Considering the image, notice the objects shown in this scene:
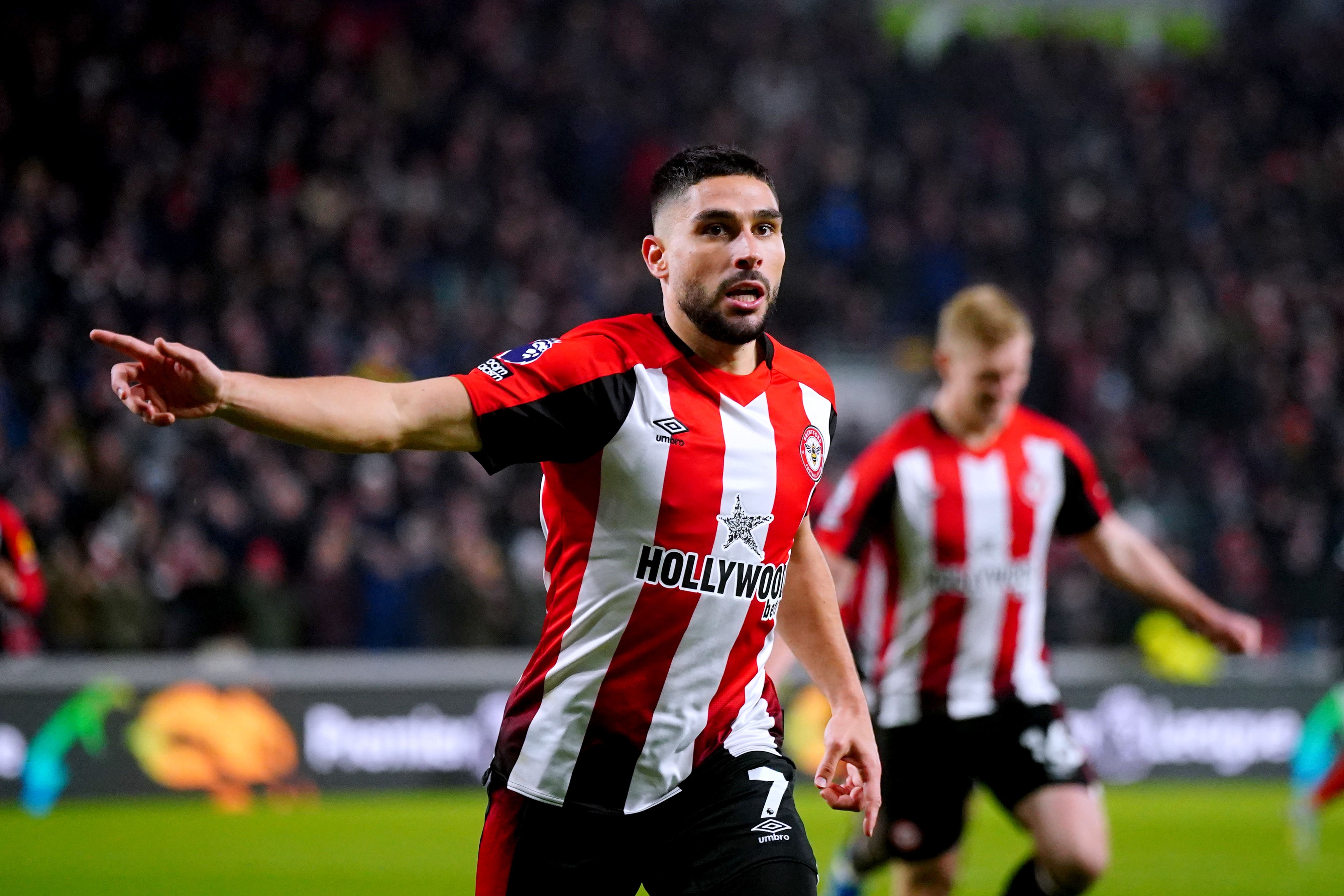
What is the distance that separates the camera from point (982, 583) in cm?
606

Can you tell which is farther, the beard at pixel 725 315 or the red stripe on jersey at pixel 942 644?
the red stripe on jersey at pixel 942 644

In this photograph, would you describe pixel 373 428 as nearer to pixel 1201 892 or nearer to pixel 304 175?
pixel 1201 892

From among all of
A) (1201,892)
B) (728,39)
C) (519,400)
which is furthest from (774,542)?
(728,39)

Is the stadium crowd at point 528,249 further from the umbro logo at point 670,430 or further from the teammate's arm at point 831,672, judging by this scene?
the umbro logo at point 670,430

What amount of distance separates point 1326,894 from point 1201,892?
24.7 inches

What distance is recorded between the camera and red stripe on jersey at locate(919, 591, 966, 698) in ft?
19.7

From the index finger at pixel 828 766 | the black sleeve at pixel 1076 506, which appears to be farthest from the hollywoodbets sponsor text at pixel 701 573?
the black sleeve at pixel 1076 506

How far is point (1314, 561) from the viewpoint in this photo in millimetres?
16156

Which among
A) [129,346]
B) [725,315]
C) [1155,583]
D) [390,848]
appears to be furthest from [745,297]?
[390,848]

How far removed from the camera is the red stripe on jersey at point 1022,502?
6113 mm

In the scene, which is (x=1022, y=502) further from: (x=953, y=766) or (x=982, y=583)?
(x=953, y=766)

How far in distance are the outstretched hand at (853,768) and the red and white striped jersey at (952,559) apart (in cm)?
223

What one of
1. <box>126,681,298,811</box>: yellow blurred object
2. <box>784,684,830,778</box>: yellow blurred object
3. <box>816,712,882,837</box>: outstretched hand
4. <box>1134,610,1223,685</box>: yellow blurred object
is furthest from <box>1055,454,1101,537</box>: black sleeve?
<box>1134,610,1223,685</box>: yellow blurred object

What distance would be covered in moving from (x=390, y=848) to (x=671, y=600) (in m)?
7.11
